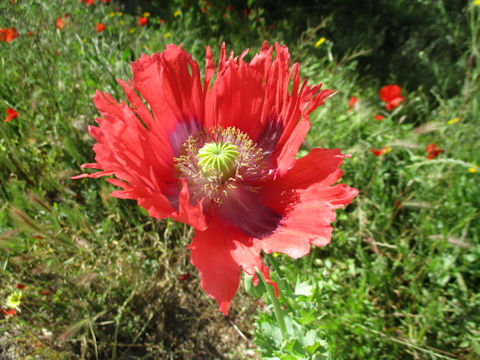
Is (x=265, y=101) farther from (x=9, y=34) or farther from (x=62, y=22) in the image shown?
(x=62, y=22)

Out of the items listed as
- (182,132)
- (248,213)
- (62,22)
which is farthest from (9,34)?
(248,213)

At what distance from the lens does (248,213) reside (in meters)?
1.50

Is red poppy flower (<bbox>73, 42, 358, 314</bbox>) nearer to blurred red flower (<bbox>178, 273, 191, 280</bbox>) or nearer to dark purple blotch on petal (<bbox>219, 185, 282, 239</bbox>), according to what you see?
dark purple blotch on petal (<bbox>219, 185, 282, 239</bbox>)

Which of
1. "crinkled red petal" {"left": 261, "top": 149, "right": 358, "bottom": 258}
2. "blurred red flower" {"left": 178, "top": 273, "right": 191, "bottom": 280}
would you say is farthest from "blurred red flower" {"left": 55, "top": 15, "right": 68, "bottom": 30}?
"crinkled red petal" {"left": 261, "top": 149, "right": 358, "bottom": 258}

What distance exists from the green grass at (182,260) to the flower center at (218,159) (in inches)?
19.7

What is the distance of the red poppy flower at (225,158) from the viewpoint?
109cm

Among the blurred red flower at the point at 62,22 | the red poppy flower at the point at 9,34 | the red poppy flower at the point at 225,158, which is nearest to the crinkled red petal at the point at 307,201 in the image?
the red poppy flower at the point at 225,158

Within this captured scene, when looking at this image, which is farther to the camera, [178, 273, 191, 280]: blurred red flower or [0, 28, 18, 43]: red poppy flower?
[0, 28, 18, 43]: red poppy flower

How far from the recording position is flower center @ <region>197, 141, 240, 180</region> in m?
1.44

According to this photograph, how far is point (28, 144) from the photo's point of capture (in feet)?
8.64

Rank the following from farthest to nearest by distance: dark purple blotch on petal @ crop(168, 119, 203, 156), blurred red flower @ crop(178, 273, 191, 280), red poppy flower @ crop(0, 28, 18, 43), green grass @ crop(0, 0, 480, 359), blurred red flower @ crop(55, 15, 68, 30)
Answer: blurred red flower @ crop(55, 15, 68, 30), red poppy flower @ crop(0, 28, 18, 43), blurred red flower @ crop(178, 273, 191, 280), green grass @ crop(0, 0, 480, 359), dark purple blotch on petal @ crop(168, 119, 203, 156)

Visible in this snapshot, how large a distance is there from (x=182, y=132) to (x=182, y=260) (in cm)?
113

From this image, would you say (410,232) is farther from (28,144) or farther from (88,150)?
(28,144)

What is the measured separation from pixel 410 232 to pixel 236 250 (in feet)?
6.02
